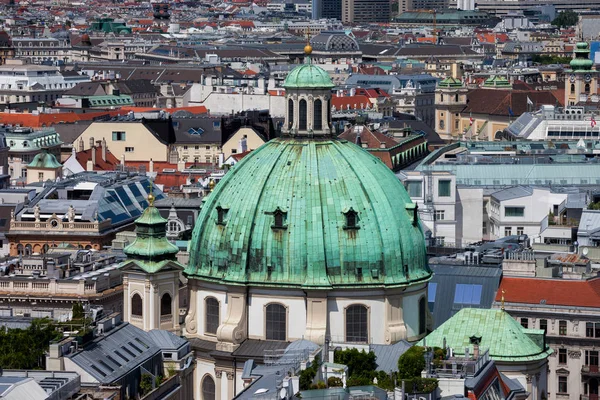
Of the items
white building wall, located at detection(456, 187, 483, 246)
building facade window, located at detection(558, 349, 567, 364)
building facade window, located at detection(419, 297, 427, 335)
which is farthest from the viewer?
white building wall, located at detection(456, 187, 483, 246)

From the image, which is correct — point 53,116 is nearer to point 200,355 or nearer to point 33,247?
point 33,247

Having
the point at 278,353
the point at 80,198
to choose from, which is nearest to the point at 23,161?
the point at 80,198

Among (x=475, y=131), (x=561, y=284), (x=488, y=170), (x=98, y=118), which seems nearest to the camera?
(x=561, y=284)

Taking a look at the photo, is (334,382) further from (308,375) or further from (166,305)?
(166,305)

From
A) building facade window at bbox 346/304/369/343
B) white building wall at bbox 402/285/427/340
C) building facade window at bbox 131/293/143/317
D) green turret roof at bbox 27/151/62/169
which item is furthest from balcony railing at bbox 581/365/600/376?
green turret roof at bbox 27/151/62/169

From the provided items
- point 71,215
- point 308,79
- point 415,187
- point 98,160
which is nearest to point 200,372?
point 308,79

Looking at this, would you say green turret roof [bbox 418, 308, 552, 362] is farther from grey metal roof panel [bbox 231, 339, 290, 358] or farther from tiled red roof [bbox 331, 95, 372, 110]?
tiled red roof [bbox 331, 95, 372, 110]
